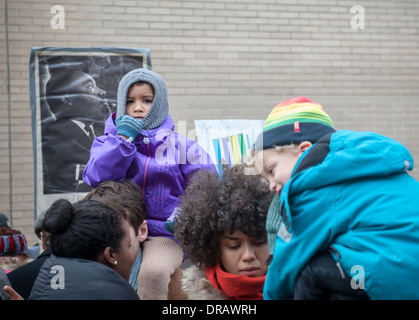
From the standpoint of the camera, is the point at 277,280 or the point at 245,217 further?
the point at 245,217

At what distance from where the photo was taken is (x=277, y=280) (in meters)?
1.75

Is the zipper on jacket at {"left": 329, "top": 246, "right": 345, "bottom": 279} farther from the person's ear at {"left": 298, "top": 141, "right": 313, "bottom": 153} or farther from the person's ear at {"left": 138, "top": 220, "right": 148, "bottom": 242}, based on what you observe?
the person's ear at {"left": 138, "top": 220, "right": 148, "bottom": 242}

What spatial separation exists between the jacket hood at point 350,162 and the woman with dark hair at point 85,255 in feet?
2.71

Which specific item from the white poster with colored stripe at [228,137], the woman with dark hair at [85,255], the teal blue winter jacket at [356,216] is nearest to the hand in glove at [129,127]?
the woman with dark hair at [85,255]

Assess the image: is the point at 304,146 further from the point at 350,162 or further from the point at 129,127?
the point at 129,127

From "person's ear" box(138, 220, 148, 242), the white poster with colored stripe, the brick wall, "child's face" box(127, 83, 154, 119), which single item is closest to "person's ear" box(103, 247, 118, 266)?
"person's ear" box(138, 220, 148, 242)

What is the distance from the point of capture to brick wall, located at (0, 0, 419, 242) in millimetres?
5473

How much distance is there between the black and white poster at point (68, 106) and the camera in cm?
467

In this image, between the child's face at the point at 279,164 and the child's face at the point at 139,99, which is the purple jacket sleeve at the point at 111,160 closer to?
the child's face at the point at 139,99

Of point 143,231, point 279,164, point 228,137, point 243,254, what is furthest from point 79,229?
point 228,137

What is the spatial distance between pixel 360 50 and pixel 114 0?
3004mm

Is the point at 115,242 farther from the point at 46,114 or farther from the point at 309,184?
the point at 46,114

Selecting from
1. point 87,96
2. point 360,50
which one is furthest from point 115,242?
point 360,50

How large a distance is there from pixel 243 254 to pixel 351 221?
599mm
